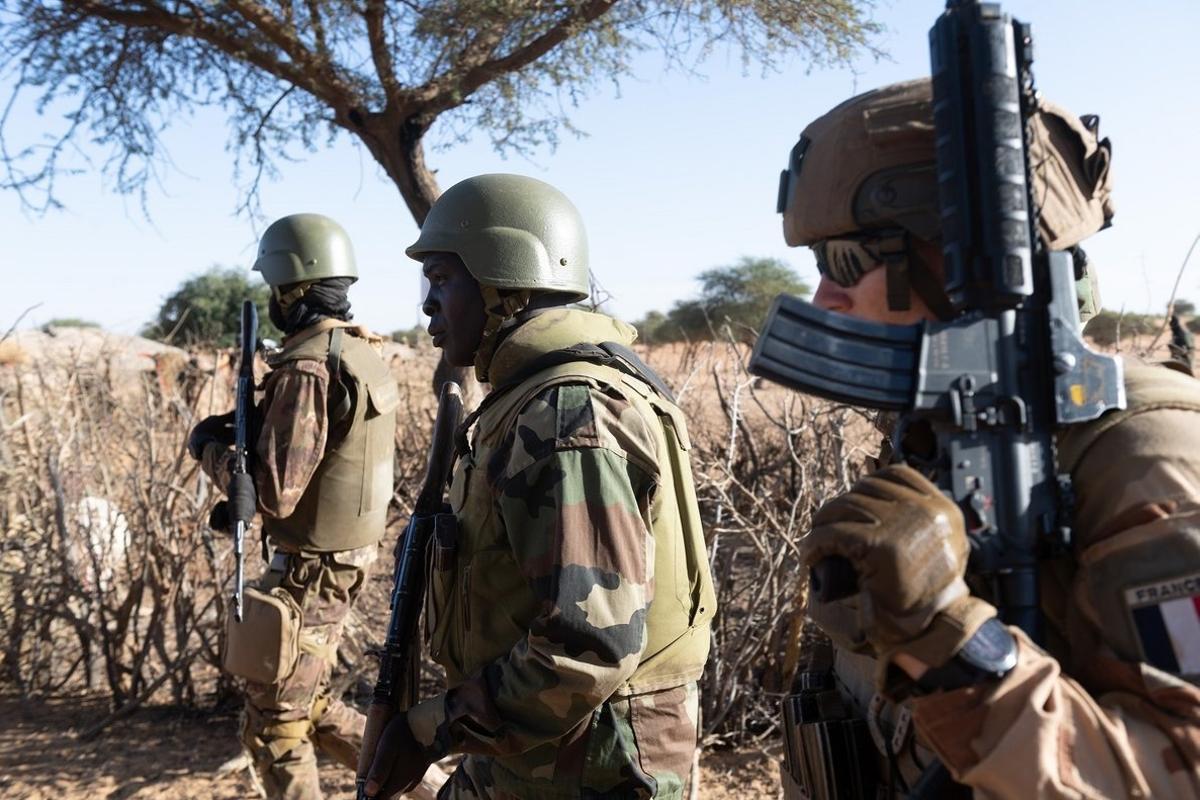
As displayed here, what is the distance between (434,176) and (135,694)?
11.7ft

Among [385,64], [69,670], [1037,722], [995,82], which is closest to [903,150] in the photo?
[995,82]

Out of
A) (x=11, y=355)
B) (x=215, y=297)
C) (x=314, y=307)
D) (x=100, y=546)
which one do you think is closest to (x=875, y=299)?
(x=314, y=307)

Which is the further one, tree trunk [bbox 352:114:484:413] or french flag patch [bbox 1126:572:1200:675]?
tree trunk [bbox 352:114:484:413]

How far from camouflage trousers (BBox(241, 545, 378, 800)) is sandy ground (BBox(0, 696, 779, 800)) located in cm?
64

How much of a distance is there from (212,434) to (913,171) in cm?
331

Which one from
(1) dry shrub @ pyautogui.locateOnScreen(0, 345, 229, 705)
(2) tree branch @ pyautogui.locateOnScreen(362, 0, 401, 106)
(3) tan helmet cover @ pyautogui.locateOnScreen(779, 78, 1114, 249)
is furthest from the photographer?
(2) tree branch @ pyautogui.locateOnScreen(362, 0, 401, 106)

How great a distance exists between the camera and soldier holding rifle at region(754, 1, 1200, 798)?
1153 mm

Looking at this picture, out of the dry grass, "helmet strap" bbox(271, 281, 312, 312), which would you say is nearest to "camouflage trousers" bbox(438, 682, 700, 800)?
the dry grass

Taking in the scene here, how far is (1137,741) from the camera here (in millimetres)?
1163

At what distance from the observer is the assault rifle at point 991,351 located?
1.27 m

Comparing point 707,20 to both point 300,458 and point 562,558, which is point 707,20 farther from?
point 562,558

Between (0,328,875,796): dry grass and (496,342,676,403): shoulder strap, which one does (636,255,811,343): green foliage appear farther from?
(496,342,676,403): shoulder strap

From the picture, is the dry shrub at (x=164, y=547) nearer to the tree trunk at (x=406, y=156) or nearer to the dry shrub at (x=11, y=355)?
the dry shrub at (x=11, y=355)

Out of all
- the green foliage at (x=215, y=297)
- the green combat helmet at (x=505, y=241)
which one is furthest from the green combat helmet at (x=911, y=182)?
the green foliage at (x=215, y=297)
